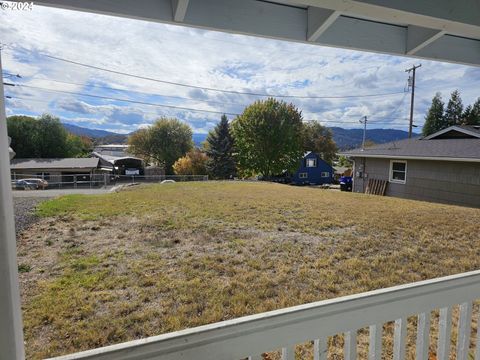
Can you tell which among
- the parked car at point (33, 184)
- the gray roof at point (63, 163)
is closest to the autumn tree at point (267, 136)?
the gray roof at point (63, 163)

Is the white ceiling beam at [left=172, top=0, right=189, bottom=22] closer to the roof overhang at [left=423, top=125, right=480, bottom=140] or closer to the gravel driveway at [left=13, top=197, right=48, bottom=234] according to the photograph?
the gravel driveway at [left=13, top=197, right=48, bottom=234]

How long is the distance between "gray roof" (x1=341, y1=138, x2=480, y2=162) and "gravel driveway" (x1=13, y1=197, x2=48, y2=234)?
10.2m

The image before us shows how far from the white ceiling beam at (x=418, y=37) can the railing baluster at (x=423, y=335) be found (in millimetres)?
1137

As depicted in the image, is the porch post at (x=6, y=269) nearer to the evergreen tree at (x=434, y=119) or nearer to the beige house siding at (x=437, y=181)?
the evergreen tree at (x=434, y=119)

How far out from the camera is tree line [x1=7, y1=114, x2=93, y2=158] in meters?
2.77

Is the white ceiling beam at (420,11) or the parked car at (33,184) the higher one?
the white ceiling beam at (420,11)

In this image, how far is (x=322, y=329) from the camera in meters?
0.88

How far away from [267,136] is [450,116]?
10.3 m

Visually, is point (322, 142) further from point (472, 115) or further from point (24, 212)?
point (24, 212)

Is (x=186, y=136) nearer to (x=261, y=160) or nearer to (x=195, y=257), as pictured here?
(x=261, y=160)

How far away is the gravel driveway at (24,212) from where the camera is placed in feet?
11.9

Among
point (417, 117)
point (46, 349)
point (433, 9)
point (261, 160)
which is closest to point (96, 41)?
point (433, 9)

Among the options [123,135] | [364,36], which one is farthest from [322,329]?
[123,135]

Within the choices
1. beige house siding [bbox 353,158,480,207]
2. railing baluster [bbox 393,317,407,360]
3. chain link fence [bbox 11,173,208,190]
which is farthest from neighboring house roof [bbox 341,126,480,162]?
chain link fence [bbox 11,173,208,190]
